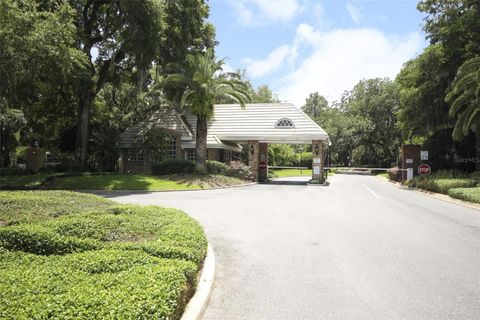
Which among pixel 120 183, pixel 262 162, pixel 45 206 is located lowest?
pixel 120 183

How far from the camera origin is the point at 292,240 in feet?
32.4

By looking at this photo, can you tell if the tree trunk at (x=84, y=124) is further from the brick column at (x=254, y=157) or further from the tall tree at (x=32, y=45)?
the brick column at (x=254, y=157)

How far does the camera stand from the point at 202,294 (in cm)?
577

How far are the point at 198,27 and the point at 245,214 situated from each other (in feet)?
74.5

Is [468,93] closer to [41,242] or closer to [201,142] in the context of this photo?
[201,142]

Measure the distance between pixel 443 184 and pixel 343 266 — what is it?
19.7 metres

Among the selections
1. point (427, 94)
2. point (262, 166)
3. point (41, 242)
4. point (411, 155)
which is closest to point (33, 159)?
point (262, 166)

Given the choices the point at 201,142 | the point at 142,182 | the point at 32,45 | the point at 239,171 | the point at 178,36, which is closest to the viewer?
the point at 32,45

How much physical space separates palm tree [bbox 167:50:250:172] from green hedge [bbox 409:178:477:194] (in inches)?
537

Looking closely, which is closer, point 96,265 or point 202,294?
point 96,265

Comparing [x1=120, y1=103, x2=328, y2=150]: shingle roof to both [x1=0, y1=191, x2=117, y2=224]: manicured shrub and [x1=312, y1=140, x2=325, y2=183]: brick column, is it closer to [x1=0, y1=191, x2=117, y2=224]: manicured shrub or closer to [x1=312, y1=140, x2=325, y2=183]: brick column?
[x1=312, y1=140, x2=325, y2=183]: brick column

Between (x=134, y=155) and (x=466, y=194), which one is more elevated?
(x=134, y=155)

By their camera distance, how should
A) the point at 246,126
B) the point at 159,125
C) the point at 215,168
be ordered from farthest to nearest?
1. the point at 246,126
2. the point at 159,125
3. the point at 215,168

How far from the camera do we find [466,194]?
2006 cm
